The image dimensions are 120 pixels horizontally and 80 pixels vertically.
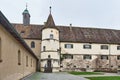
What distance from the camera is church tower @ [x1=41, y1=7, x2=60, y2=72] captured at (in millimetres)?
44000

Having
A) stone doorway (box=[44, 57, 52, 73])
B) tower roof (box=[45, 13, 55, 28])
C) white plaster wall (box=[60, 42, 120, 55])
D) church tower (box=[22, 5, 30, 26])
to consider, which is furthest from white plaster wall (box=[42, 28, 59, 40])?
church tower (box=[22, 5, 30, 26])

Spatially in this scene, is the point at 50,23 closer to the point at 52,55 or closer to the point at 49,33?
the point at 49,33

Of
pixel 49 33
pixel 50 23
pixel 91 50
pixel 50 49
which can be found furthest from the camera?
pixel 91 50

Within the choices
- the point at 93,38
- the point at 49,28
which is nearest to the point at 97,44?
the point at 93,38

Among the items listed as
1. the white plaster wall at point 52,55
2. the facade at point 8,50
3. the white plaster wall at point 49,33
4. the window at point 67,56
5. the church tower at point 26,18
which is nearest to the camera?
the facade at point 8,50

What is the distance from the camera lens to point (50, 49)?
44375 mm

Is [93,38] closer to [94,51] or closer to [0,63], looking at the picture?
[94,51]

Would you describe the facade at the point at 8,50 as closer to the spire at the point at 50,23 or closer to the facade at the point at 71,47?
the facade at the point at 71,47

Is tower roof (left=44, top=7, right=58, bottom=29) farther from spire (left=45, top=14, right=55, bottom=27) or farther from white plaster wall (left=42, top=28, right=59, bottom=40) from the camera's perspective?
white plaster wall (left=42, top=28, right=59, bottom=40)

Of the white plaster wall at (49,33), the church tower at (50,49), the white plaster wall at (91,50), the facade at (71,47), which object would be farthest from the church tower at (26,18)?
the white plaster wall at (91,50)

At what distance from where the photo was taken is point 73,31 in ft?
167

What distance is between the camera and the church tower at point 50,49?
1732 inches

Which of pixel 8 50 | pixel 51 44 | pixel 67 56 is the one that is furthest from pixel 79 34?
pixel 8 50

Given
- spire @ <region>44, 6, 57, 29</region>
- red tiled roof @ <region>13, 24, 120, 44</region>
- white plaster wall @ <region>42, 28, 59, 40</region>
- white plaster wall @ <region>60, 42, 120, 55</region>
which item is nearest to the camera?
white plaster wall @ <region>42, 28, 59, 40</region>
